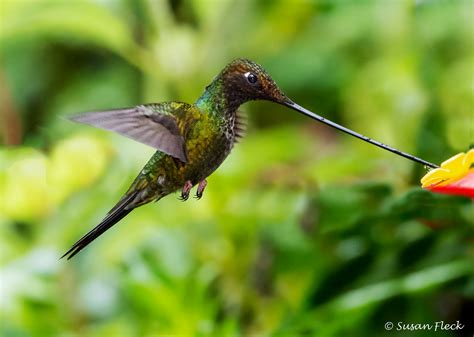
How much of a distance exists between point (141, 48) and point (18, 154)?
0.41 metres

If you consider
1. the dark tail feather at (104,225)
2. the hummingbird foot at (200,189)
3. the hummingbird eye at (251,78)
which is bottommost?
the dark tail feather at (104,225)

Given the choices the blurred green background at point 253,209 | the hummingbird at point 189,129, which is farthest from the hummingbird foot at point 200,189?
the blurred green background at point 253,209

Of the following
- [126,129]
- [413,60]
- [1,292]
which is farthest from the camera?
[413,60]

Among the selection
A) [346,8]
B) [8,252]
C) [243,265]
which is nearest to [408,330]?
[243,265]

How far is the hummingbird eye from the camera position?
1.03ft

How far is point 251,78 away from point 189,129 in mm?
61

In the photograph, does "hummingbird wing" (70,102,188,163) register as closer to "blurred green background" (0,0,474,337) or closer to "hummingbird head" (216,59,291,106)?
"hummingbird head" (216,59,291,106)

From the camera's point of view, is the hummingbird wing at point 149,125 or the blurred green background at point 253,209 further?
the blurred green background at point 253,209

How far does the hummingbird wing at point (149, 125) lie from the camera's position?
31cm

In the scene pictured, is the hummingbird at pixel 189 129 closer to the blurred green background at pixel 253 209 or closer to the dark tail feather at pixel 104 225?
the dark tail feather at pixel 104 225

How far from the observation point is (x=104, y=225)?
0.99 ft

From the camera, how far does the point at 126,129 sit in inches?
12.7

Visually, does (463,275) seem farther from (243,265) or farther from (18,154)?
(18,154)

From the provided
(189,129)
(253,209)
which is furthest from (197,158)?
(253,209)
